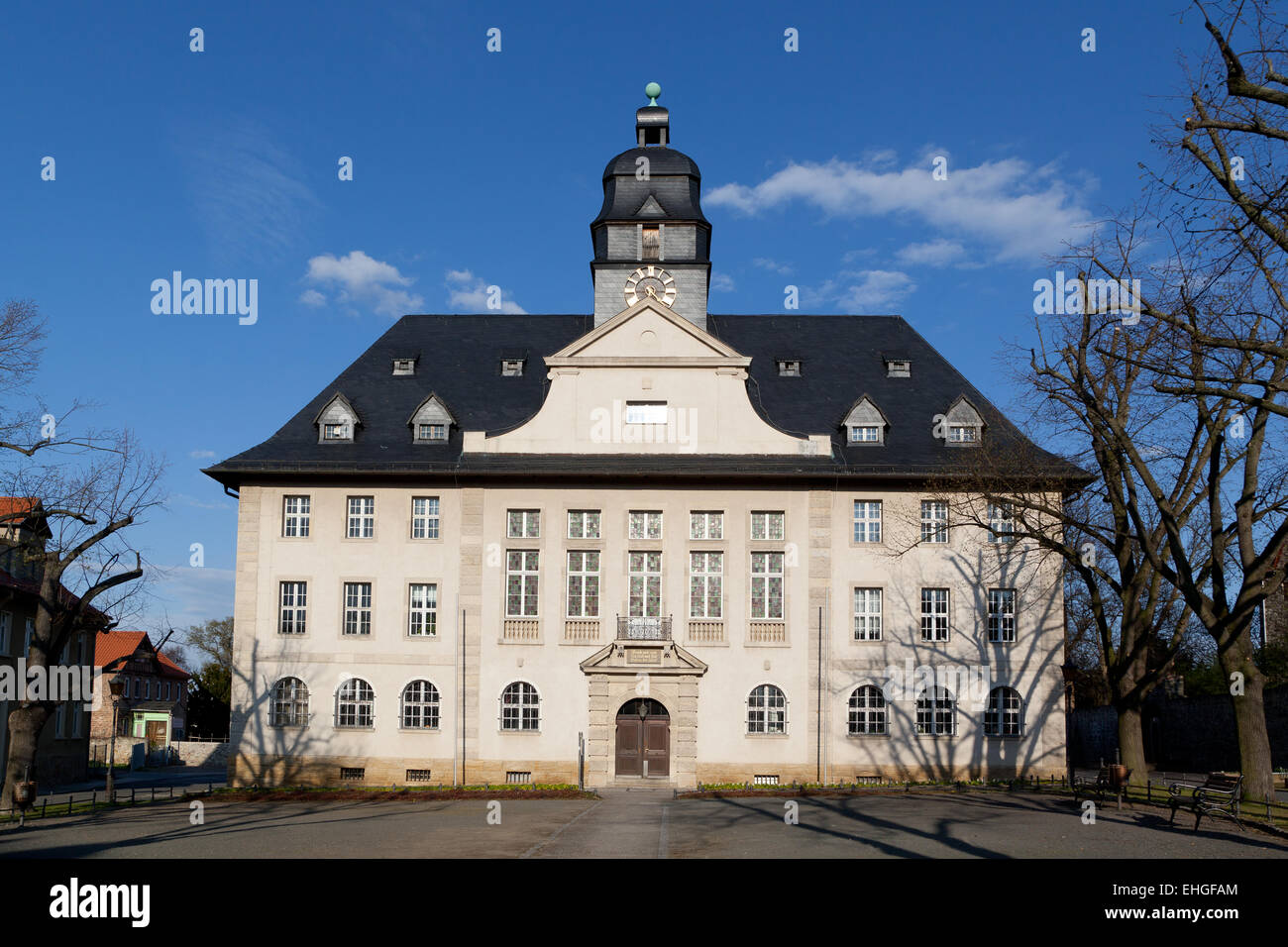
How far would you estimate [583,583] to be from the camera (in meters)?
34.9

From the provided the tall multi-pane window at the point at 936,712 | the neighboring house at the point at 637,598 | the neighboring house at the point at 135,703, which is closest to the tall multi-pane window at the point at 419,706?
the neighboring house at the point at 637,598

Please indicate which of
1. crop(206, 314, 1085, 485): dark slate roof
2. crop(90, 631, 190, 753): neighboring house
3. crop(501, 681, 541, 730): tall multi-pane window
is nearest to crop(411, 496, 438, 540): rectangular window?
crop(206, 314, 1085, 485): dark slate roof

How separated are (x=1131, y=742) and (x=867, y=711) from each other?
8208 millimetres

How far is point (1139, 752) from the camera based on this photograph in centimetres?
2794

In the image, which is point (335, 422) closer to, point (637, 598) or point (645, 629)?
point (637, 598)

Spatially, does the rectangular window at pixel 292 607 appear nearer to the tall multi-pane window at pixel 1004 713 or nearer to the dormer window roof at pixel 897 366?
the dormer window roof at pixel 897 366

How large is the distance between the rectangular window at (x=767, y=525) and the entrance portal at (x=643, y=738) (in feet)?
19.2

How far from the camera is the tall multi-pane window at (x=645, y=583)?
3484 cm

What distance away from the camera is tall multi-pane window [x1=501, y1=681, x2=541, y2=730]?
1355 inches

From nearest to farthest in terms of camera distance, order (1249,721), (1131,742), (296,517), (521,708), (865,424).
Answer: (1249,721)
(1131,742)
(521,708)
(296,517)
(865,424)

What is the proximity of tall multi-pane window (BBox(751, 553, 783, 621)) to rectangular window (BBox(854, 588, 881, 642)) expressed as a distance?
7.61ft

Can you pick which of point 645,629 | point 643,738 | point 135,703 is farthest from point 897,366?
point 135,703
